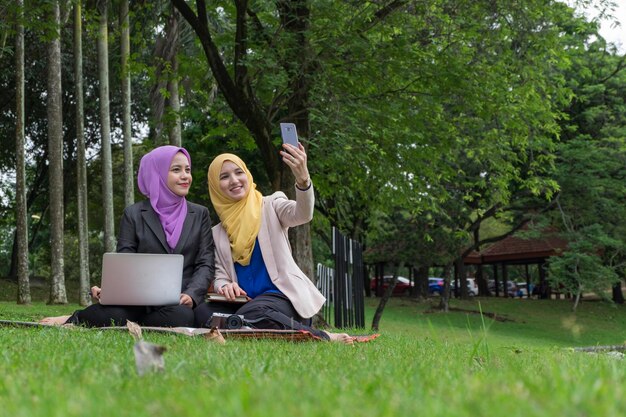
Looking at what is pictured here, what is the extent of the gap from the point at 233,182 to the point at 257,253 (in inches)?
26.2

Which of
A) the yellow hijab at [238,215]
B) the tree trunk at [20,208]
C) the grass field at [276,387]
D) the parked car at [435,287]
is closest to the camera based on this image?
the grass field at [276,387]

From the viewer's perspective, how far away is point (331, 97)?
41.8 ft

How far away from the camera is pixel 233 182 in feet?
22.2

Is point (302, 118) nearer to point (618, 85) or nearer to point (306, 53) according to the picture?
point (306, 53)

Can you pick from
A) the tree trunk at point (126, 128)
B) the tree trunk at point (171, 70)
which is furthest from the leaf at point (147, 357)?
the tree trunk at point (126, 128)

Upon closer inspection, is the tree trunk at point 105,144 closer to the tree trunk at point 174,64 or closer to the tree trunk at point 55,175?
the tree trunk at point 55,175

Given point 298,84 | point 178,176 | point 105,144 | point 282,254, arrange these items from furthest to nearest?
point 105,144 < point 298,84 < point 178,176 < point 282,254

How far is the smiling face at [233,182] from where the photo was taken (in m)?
6.77

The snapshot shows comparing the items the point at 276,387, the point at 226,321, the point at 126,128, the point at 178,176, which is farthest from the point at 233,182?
the point at 126,128

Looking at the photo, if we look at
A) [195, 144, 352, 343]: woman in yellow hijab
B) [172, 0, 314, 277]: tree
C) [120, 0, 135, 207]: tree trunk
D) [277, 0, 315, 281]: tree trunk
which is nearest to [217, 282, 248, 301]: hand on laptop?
[195, 144, 352, 343]: woman in yellow hijab

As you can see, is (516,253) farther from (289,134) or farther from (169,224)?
(289,134)

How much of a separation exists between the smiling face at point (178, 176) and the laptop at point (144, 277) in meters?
1.18

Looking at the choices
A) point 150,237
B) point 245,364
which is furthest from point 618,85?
point 245,364

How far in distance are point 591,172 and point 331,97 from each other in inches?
722
